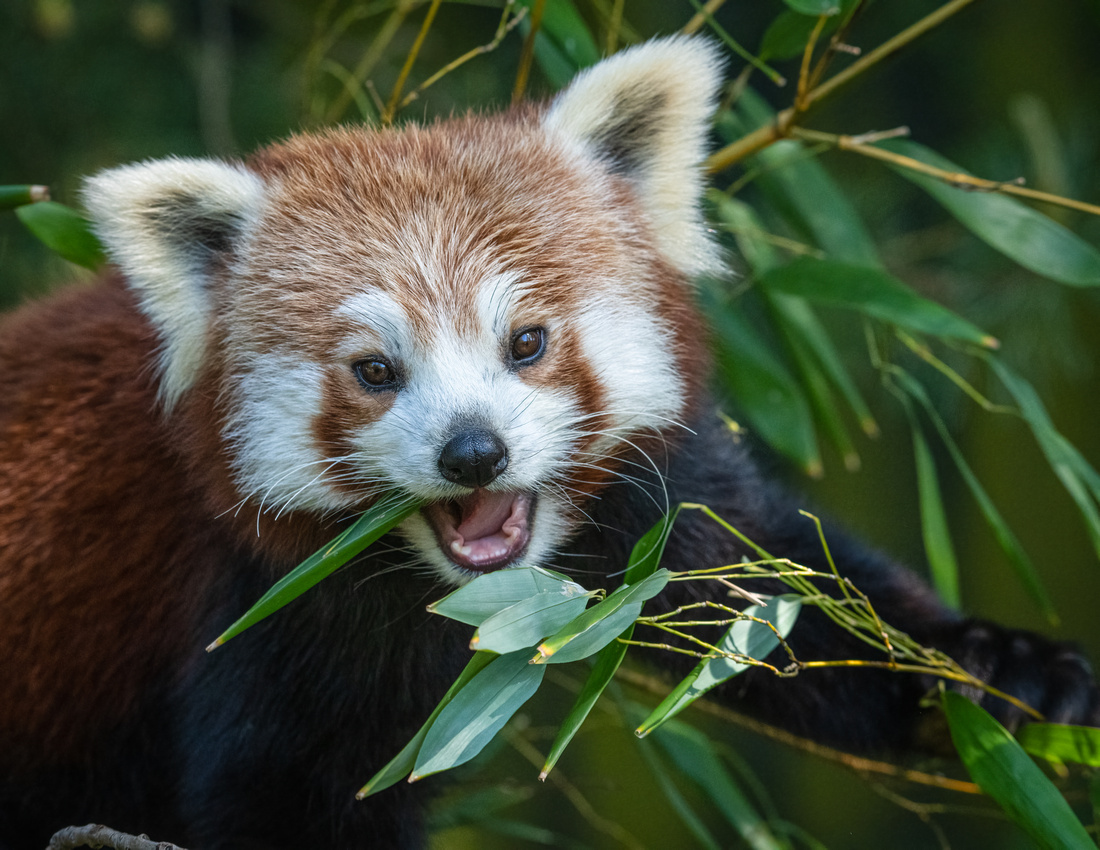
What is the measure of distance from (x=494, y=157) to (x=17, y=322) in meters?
1.03

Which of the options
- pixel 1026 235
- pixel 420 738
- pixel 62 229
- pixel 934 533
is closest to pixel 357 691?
pixel 420 738

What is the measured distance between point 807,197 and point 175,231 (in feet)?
4.42

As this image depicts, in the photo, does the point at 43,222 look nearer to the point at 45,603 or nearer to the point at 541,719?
the point at 45,603

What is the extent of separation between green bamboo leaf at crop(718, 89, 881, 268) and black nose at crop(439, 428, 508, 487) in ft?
3.79

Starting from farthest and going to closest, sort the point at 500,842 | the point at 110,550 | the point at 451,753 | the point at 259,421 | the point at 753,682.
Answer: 1. the point at 500,842
2. the point at 753,682
3. the point at 110,550
4. the point at 259,421
5. the point at 451,753

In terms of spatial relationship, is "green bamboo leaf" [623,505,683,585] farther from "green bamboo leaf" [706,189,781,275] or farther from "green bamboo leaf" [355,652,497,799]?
"green bamboo leaf" [706,189,781,275]

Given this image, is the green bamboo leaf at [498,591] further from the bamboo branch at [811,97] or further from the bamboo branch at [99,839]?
the bamboo branch at [811,97]

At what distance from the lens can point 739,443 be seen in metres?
2.22

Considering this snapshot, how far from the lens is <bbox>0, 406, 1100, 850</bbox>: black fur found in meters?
1.85

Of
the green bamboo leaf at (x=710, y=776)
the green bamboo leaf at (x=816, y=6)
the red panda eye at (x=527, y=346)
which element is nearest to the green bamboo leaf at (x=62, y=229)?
the red panda eye at (x=527, y=346)

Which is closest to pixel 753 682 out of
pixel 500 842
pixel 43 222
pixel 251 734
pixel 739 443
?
pixel 739 443

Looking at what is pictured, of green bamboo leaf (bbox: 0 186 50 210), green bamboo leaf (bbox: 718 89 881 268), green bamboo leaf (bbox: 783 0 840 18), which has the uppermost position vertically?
green bamboo leaf (bbox: 783 0 840 18)

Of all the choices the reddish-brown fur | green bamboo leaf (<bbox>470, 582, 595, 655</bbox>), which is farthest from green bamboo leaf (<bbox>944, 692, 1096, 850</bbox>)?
the reddish-brown fur

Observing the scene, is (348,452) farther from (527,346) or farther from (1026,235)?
(1026,235)
